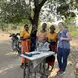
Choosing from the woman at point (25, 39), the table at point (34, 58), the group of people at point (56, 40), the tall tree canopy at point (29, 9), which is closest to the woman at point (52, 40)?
the group of people at point (56, 40)

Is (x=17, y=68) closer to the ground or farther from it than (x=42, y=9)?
closer to the ground

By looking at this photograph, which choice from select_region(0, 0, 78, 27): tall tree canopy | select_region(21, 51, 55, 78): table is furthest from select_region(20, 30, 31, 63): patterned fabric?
select_region(0, 0, 78, 27): tall tree canopy

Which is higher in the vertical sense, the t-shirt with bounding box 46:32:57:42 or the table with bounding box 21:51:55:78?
the t-shirt with bounding box 46:32:57:42

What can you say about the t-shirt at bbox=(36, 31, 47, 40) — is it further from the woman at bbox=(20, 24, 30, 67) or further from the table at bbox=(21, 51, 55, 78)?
the woman at bbox=(20, 24, 30, 67)

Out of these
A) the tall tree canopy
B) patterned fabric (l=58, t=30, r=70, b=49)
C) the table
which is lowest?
the table

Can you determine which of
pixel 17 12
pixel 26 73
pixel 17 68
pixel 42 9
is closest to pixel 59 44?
pixel 26 73

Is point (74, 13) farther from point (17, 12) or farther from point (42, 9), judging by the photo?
point (17, 12)

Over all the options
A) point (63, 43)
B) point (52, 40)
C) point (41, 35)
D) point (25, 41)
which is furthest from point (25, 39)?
point (63, 43)

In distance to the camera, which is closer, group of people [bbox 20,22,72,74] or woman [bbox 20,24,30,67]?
group of people [bbox 20,22,72,74]

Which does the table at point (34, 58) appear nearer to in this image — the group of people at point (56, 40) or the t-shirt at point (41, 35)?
the group of people at point (56, 40)

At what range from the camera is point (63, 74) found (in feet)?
29.4

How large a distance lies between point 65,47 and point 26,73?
4.83 ft

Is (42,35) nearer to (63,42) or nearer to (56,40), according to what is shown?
(56,40)

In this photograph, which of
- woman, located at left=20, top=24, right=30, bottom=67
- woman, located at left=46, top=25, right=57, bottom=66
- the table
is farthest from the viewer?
woman, located at left=20, top=24, right=30, bottom=67
